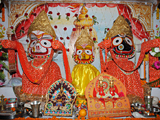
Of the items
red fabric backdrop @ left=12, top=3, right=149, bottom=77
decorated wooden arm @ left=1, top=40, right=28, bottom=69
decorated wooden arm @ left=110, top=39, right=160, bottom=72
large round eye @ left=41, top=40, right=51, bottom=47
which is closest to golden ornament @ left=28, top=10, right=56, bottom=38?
large round eye @ left=41, top=40, right=51, bottom=47

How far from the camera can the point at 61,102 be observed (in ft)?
11.0

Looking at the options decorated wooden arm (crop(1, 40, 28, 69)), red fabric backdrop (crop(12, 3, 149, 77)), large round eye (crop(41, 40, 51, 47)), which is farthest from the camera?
red fabric backdrop (crop(12, 3, 149, 77))

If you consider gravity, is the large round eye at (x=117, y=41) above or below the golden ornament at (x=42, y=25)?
below

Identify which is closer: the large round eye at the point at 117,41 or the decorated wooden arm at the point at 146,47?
the decorated wooden arm at the point at 146,47

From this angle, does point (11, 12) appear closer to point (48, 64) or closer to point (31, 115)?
point (48, 64)

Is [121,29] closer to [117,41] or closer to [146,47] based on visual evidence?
[117,41]

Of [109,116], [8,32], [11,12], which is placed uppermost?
[11,12]

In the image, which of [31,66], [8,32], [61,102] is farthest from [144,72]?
[8,32]

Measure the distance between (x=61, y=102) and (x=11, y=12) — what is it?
12.0ft

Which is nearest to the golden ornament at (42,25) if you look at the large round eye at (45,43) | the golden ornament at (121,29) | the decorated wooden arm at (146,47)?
the large round eye at (45,43)

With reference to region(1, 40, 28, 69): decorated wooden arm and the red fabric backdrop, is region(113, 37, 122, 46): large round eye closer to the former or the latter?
the red fabric backdrop

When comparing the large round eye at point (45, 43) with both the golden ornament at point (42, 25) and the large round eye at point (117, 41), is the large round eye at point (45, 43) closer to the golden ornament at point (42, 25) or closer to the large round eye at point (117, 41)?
the golden ornament at point (42, 25)

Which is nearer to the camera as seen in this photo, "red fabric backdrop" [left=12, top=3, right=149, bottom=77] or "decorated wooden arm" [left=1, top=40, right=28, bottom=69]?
"decorated wooden arm" [left=1, top=40, right=28, bottom=69]

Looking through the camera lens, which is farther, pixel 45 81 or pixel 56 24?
pixel 56 24
